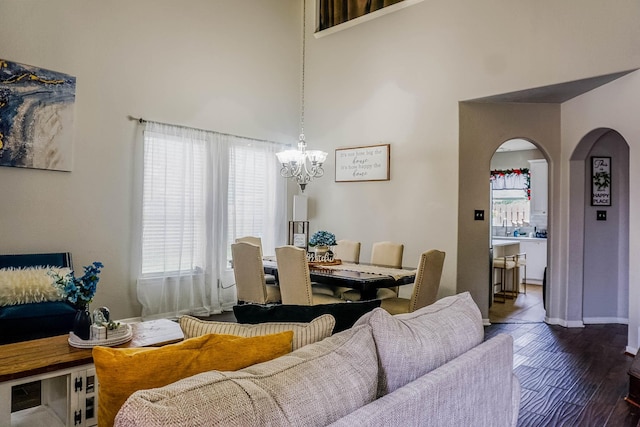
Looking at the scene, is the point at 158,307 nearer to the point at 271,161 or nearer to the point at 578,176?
the point at 271,161

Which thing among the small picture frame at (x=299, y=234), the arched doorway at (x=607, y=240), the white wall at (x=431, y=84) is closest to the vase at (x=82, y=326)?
the small picture frame at (x=299, y=234)

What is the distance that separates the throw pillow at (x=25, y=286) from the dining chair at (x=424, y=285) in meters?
2.86

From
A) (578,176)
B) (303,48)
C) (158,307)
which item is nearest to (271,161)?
(303,48)

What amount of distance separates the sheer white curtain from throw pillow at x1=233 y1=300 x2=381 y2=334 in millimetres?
3545

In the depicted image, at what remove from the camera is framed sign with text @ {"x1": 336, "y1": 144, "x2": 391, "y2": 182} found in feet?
18.2

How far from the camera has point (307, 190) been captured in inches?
257

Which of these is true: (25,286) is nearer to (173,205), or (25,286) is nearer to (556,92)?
(173,205)

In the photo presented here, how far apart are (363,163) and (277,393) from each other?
5058 mm

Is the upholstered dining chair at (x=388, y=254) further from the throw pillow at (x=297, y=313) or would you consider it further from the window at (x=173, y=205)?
the throw pillow at (x=297, y=313)

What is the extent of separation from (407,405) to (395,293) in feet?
11.3

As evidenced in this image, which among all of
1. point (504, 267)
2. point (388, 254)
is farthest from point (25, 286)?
point (504, 267)

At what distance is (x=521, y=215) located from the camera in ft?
Result: 28.0

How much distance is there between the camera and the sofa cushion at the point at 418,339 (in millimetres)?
1218

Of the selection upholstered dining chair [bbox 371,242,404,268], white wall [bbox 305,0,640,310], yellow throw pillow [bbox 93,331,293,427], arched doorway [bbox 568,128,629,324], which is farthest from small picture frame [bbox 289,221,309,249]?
yellow throw pillow [bbox 93,331,293,427]
